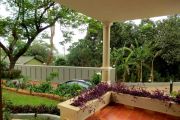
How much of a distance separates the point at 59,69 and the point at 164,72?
5899 millimetres

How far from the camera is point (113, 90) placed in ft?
15.6

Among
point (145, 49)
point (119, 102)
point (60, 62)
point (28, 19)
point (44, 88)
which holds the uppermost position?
point (28, 19)

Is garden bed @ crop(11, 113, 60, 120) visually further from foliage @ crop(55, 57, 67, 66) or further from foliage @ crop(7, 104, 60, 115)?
foliage @ crop(55, 57, 67, 66)

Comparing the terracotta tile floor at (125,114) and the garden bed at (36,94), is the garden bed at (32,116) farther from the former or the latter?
the terracotta tile floor at (125,114)

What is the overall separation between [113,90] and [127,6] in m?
1.85

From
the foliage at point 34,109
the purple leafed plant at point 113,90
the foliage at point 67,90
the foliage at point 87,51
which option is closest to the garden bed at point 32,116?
the foliage at point 34,109

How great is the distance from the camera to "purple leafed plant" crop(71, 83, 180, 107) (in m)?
3.80

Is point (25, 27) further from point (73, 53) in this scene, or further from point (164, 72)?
point (164, 72)

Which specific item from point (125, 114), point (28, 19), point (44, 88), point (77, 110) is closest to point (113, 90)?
point (125, 114)

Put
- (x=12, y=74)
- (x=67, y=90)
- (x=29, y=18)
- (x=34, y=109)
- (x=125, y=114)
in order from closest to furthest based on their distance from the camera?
(x=125, y=114)
(x=34, y=109)
(x=67, y=90)
(x=29, y=18)
(x=12, y=74)

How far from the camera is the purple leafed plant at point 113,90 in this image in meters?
3.80

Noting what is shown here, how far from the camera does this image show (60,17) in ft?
36.5

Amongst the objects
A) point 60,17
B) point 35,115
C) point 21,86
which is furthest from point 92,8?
point 60,17

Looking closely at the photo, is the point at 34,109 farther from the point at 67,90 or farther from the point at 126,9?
the point at 126,9
